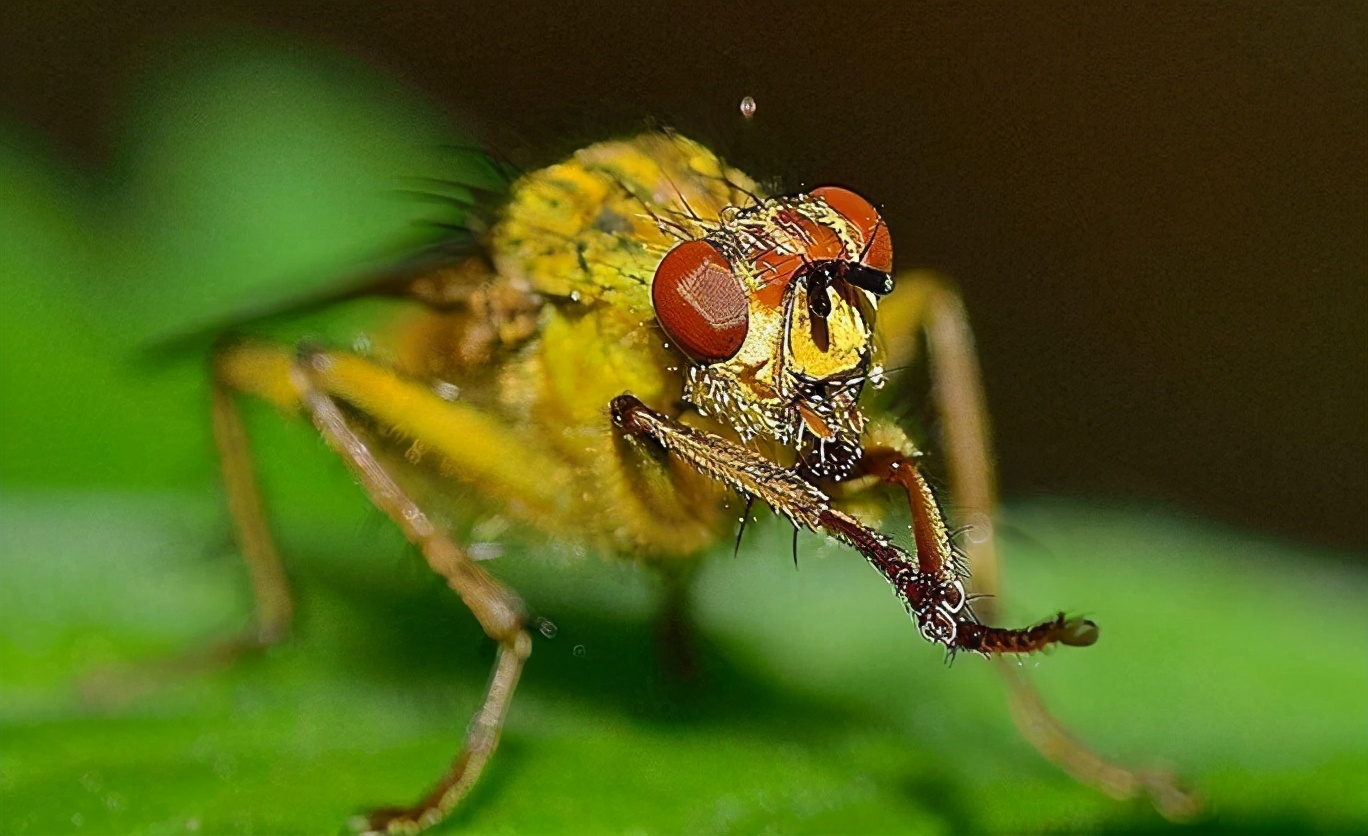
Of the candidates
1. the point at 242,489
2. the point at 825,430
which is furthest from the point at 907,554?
the point at 242,489

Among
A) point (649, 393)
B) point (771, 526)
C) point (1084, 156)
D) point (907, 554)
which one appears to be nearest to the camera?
point (907, 554)

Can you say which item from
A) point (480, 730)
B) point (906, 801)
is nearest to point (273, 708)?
point (480, 730)

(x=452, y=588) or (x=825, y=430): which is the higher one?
(x=825, y=430)

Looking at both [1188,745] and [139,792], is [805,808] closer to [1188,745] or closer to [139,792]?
[1188,745]

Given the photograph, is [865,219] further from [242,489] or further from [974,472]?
[242,489]

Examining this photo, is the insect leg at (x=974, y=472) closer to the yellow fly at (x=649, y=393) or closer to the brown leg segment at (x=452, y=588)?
the yellow fly at (x=649, y=393)

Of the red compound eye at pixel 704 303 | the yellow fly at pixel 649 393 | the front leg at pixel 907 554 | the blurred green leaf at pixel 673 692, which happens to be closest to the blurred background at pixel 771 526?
the blurred green leaf at pixel 673 692

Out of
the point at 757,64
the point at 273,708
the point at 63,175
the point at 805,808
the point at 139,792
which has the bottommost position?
the point at 139,792
